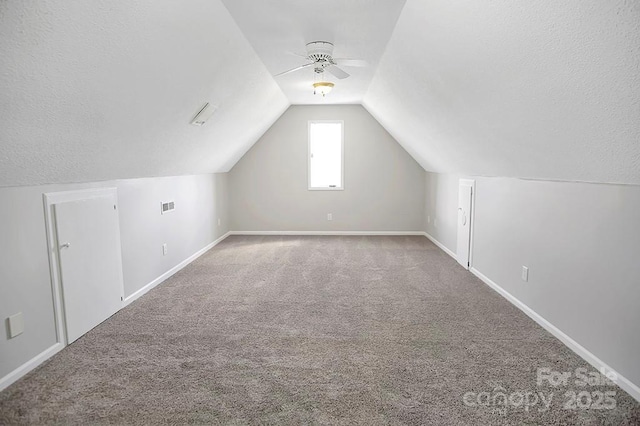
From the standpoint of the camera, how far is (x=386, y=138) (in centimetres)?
662

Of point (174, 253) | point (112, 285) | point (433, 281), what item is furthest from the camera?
point (174, 253)

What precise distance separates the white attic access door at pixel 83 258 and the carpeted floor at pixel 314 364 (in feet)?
0.48

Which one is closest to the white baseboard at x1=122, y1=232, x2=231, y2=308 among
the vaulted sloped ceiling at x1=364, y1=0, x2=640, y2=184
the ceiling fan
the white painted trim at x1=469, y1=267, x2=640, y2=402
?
the ceiling fan

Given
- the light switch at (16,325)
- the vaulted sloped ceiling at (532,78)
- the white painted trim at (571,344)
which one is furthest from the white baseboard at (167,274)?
the white painted trim at (571,344)

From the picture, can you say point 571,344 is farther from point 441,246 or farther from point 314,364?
point 441,246

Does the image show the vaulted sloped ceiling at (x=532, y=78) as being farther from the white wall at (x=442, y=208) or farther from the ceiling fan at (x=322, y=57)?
the white wall at (x=442, y=208)

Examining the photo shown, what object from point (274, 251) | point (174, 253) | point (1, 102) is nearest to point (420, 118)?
point (274, 251)

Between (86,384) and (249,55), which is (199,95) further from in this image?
(86,384)

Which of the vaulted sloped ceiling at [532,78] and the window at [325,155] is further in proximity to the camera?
the window at [325,155]

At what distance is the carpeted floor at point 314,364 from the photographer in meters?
1.85

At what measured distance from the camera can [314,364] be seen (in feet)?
7.57

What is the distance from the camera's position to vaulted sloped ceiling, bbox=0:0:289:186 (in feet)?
5.16

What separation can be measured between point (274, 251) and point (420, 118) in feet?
9.16

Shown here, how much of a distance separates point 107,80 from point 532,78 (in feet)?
7.54
